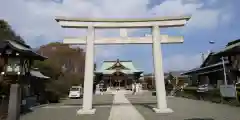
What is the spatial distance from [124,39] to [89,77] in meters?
3.37

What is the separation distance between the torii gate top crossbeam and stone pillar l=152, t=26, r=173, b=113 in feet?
1.69

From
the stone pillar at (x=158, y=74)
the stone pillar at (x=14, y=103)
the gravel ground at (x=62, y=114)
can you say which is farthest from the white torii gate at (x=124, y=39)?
the stone pillar at (x=14, y=103)

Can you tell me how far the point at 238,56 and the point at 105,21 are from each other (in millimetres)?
8277

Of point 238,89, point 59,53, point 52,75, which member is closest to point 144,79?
point 59,53

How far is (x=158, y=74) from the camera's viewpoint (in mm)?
15727

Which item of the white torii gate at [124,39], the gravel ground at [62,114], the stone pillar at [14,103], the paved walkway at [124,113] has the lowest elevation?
the gravel ground at [62,114]

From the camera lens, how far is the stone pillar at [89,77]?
1554cm

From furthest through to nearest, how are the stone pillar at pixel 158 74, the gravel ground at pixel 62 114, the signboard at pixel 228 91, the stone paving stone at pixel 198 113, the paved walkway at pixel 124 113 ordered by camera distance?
the signboard at pixel 228 91 < the stone pillar at pixel 158 74 < the gravel ground at pixel 62 114 < the paved walkway at pixel 124 113 < the stone paving stone at pixel 198 113

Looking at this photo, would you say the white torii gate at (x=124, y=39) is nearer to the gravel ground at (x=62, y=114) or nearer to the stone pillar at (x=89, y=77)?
the stone pillar at (x=89, y=77)

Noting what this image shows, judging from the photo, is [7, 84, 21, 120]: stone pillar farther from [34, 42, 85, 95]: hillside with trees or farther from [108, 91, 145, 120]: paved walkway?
[34, 42, 85, 95]: hillside with trees

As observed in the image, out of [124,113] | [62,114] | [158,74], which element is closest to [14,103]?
[62,114]

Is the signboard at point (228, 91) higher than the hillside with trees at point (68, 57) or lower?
lower

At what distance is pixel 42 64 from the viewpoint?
32281 mm

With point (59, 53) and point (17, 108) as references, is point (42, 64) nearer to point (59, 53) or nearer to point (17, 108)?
point (59, 53)
